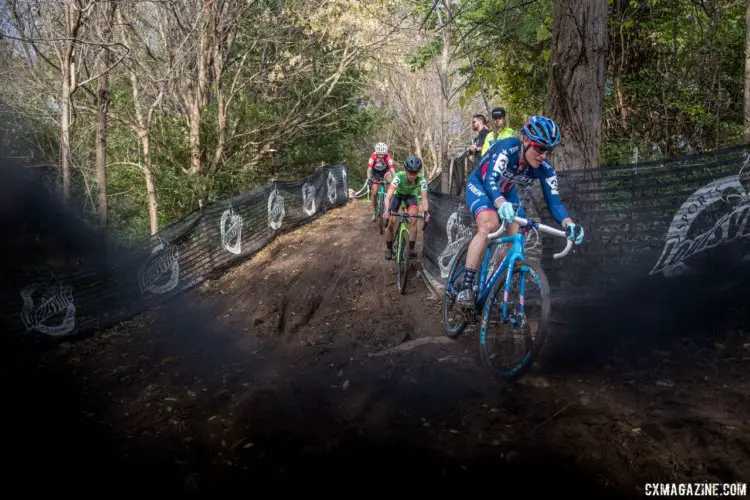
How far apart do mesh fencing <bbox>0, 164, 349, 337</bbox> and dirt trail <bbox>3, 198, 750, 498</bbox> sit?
0.80m

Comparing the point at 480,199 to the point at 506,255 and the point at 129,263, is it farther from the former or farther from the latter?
the point at 129,263

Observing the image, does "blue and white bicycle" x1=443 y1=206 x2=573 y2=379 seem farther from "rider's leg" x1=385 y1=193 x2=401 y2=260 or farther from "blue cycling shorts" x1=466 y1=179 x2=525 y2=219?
"rider's leg" x1=385 y1=193 x2=401 y2=260

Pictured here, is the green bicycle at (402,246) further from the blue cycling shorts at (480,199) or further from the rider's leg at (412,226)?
the blue cycling shorts at (480,199)

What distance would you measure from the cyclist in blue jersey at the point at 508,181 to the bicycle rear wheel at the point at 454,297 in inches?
18.9

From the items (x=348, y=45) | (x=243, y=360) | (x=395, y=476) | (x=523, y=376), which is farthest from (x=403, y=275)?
(x=348, y=45)

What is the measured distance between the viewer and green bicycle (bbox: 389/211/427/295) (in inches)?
348

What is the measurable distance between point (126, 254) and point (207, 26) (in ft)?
30.6

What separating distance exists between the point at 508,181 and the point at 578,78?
2.07 metres

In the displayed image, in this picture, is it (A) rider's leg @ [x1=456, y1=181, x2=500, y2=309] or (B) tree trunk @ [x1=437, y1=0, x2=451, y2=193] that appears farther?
(B) tree trunk @ [x1=437, y1=0, x2=451, y2=193]

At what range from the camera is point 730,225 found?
5.42m

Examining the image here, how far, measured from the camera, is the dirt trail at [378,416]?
353cm

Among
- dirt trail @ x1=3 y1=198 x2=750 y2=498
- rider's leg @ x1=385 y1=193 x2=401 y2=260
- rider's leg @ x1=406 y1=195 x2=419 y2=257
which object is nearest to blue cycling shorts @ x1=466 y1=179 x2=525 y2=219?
dirt trail @ x1=3 y1=198 x2=750 y2=498

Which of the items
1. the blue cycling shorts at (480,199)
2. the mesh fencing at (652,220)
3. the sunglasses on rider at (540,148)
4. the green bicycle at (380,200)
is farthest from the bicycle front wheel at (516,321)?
the green bicycle at (380,200)

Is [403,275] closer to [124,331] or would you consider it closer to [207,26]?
[124,331]
